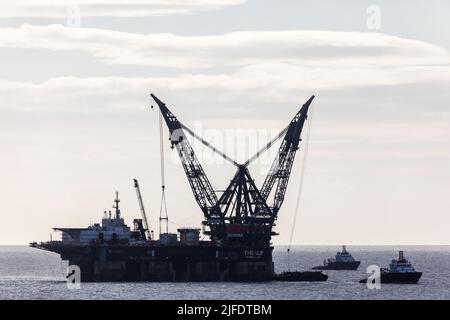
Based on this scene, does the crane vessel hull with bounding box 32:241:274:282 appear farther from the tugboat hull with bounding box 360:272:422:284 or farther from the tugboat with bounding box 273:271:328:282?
the tugboat hull with bounding box 360:272:422:284

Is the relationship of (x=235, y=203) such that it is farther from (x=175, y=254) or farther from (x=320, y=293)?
(x=320, y=293)

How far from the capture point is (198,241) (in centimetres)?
17025

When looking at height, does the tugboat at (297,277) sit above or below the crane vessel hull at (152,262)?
below

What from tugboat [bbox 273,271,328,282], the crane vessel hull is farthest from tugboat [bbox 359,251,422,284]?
the crane vessel hull

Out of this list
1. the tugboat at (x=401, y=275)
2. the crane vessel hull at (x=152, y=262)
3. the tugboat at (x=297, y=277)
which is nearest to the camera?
the crane vessel hull at (x=152, y=262)

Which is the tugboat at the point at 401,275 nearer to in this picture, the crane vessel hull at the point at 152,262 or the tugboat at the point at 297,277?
the tugboat at the point at 297,277

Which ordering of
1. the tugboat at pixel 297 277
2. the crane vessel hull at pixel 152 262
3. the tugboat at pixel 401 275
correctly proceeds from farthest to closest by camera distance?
the tugboat at pixel 297 277 < the tugboat at pixel 401 275 < the crane vessel hull at pixel 152 262

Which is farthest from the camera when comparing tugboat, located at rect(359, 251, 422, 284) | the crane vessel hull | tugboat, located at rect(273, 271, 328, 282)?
tugboat, located at rect(273, 271, 328, 282)

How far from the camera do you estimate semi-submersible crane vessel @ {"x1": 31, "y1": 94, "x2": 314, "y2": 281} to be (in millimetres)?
165875

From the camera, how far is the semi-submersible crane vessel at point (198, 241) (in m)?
166

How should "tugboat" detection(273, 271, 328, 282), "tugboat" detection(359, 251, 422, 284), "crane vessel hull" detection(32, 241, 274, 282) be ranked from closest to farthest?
1. "crane vessel hull" detection(32, 241, 274, 282)
2. "tugboat" detection(359, 251, 422, 284)
3. "tugboat" detection(273, 271, 328, 282)

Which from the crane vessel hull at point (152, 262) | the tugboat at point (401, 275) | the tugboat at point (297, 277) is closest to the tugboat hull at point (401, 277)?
the tugboat at point (401, 275)
